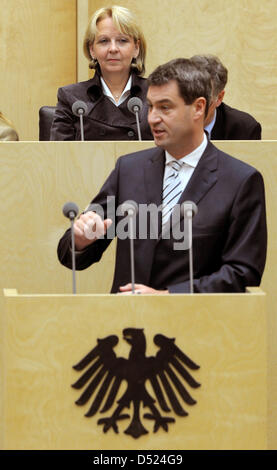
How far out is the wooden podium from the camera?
85.7 inches

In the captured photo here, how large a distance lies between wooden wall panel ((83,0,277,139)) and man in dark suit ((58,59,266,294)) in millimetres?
2072

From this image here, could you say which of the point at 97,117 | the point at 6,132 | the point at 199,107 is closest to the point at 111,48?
the point at 97,117

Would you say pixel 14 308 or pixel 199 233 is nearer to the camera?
pixel 14 308

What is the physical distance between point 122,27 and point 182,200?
114 cm

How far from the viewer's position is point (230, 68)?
4641mm

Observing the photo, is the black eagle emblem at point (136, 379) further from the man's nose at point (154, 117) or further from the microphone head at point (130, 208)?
the man's nose at point (154, 117)

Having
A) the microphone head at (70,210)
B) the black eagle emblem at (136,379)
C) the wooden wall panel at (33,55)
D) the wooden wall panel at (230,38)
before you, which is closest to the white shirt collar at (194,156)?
the microphone head at (70,210)

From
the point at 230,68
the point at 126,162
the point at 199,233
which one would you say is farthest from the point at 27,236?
the point at 230,68

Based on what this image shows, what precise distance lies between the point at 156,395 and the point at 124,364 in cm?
9

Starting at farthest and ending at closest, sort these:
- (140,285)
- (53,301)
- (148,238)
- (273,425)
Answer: (273,425)
(148,238)
(140,285)
(53,301)

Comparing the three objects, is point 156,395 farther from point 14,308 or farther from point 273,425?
point 273,425

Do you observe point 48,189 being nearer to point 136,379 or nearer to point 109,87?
point 109,87

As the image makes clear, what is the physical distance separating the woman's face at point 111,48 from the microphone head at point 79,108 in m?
0.25
